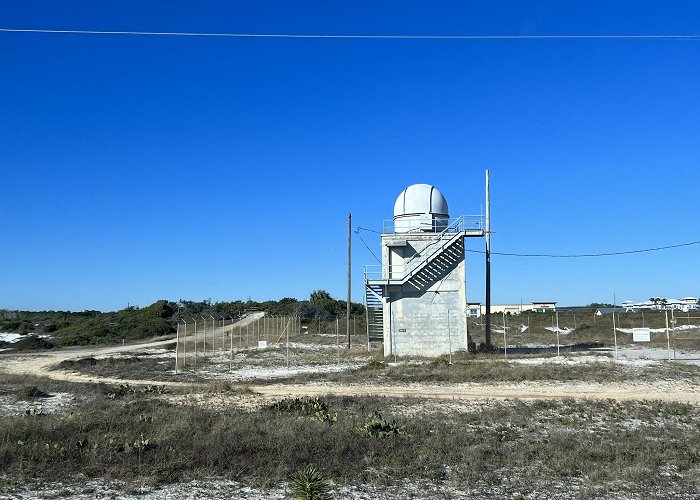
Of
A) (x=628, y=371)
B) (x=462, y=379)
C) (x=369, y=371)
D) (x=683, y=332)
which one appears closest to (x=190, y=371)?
(x=369, y=371)

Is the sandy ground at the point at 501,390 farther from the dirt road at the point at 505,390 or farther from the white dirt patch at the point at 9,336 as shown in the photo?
the white dirt patch at the point at 9,336

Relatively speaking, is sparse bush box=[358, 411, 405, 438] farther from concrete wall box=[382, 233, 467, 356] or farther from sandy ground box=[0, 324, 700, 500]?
concrete wall box=[382, 233, 467, 356]

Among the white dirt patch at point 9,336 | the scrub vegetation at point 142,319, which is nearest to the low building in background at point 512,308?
the scrub vegetation at point 142,319

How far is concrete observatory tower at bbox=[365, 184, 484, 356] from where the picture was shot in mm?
33594

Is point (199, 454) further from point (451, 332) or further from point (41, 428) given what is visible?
point (451, 332)

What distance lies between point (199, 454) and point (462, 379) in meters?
14.5

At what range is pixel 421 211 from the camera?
1396 inches

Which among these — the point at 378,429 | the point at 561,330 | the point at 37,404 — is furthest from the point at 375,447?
the point at 561,330

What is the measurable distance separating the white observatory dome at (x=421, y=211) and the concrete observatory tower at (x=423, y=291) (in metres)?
0.68

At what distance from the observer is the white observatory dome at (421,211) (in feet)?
116

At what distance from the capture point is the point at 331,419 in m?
14.3

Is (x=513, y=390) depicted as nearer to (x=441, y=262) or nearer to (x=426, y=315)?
(x=426, y=315)

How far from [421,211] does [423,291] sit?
4485mm

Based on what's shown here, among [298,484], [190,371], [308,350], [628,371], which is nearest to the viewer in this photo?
[298,484]
